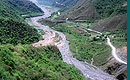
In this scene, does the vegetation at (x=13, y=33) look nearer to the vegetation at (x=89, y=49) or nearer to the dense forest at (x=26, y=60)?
the dense forest at (x=26, y=60)

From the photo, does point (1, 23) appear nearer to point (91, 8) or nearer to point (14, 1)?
point (91, 8)

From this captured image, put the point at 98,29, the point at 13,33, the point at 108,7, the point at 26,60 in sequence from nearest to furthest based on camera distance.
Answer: the point at 26,60 → the point at 13,33 → the point at 98,29 → the point at 108,7

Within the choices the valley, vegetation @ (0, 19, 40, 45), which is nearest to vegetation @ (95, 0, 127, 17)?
the valley

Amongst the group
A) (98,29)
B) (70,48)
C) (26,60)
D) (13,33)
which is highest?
(98,29)

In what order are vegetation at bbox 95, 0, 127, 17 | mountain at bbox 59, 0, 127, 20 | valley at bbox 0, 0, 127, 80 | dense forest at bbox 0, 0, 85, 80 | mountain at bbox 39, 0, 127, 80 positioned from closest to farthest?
dense forest at bbox 0, 0, 85, 80, valley at bbox 0, 0, 127, 80, mountain at bbox 39, 0, 127, 80, vegetation at bbox 95, 0, 127, 17, mountain at bbox 59, 0, 127, 20

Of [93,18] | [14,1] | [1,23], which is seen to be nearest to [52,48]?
[1,23]

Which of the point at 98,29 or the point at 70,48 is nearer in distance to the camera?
the point at 70,48

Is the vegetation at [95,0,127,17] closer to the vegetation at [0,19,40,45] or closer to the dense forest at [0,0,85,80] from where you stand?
the dense forest at [0,0,85,80]

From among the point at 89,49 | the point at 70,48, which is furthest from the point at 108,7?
the point at 89,49

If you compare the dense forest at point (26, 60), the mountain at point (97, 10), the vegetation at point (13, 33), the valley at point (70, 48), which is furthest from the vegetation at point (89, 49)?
the mountain at point (97, 10)

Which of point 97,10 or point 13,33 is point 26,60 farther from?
point 97,10

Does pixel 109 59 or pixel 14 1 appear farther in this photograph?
pixel 14 1
